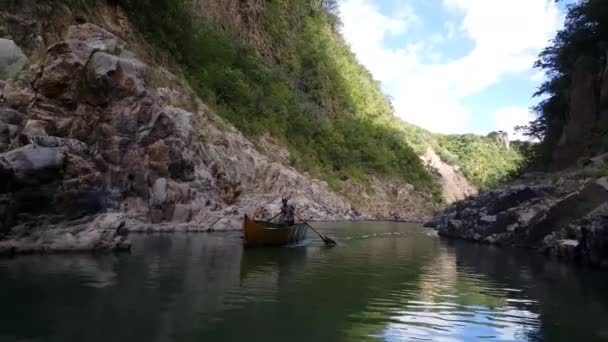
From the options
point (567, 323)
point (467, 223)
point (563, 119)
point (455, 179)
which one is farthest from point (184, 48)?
point (455, 179)

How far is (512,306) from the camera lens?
36.7 ft

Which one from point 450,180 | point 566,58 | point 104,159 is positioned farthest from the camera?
point 450,180

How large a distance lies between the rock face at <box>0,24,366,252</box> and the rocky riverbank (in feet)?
36.8

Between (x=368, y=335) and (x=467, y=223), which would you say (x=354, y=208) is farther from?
(x=368, y=335)

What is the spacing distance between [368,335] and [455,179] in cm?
8754

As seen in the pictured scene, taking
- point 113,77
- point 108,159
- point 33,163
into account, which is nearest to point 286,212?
point 108,159

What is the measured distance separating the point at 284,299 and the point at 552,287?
24.4ft

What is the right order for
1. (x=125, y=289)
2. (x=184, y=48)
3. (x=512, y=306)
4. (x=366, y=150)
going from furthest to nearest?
1. (x=366, y=150)
2. (x=184, y=48)
3. (x=512, y=306)
4. (x=125, y=289)

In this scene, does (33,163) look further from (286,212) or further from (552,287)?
(552,287)

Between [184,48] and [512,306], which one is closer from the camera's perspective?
[512,306]

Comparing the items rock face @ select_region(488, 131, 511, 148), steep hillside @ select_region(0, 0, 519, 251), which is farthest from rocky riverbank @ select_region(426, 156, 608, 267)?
rock face @ select_region(488, 131, 511, 148)

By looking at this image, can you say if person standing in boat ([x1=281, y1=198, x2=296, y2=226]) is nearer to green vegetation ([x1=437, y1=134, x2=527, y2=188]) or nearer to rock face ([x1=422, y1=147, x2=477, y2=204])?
rock face ([x1=422, y1=147, x2=477, y2=204])

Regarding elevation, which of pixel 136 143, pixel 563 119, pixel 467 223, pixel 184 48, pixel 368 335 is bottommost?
pixel 368 335

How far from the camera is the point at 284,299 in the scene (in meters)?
10.4
